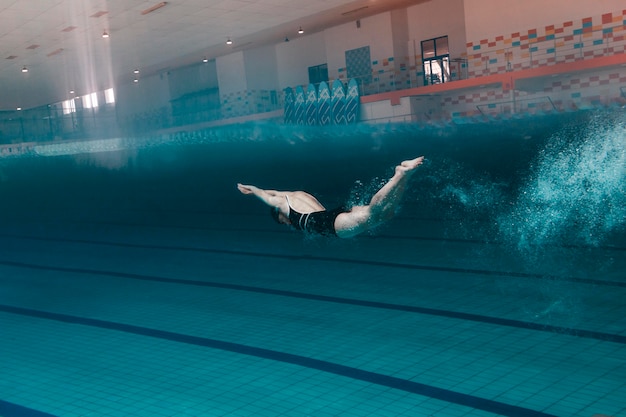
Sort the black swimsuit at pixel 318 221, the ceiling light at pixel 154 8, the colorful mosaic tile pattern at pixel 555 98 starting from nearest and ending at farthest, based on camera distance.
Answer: the black swimsuit at pixel 318 221 → the colorful mosaic tile pattern at pixel 555 98 → the ceiling light at pixel 154 8

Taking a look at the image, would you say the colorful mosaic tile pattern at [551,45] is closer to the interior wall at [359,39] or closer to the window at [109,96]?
the interior wall at [359,39]

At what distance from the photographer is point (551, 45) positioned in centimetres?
1223

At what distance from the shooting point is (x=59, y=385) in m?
3.72

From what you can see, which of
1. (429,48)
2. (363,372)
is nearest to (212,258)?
(363,372)

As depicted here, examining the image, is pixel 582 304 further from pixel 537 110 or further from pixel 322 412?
pixel 537 110

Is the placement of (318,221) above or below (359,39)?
below

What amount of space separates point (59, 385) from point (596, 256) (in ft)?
16.5

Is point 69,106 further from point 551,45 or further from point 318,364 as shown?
point 318,364

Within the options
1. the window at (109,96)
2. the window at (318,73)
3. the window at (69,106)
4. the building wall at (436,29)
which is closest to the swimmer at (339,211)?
the building wall at (436,29)

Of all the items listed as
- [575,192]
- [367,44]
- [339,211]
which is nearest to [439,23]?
[367,44]

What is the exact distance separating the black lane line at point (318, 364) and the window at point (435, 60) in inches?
434

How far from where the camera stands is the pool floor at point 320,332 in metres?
3.29

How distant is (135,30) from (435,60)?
6.91m

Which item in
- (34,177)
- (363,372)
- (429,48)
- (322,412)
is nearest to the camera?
(322,412)
